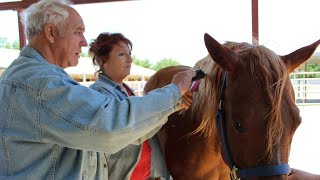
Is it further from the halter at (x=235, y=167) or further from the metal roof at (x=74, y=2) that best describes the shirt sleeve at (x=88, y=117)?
the metal roof at (x=74, y=2)

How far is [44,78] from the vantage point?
105 cm

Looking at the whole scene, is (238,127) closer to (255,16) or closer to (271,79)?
(271,79)

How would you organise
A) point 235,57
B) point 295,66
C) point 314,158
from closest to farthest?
point 235,57 < point 295,66 < point 314,158

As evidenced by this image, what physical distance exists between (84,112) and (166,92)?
0.97 feet

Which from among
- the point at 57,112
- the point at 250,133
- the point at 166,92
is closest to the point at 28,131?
the point at 57,112

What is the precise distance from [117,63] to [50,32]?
78 cm

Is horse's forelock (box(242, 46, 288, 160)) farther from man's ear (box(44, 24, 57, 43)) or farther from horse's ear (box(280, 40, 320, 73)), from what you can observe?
man's ear (box(44, 24, 57, 43))

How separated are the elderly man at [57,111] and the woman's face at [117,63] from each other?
0.68 metres

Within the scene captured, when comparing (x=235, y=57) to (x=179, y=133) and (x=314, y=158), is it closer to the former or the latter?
(x=179, y=133)

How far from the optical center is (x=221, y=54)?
4.54 ft

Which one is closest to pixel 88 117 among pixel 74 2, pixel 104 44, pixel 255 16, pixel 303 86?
pixel 104 44

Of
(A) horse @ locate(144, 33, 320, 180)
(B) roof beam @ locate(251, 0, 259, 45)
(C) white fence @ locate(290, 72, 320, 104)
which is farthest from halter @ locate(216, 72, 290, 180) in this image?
(C) white fence @ locate(290, 72, 320, 104)

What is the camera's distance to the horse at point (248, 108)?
1.22m

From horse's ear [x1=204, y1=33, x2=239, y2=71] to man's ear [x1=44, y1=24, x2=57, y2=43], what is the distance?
23.8 inches
